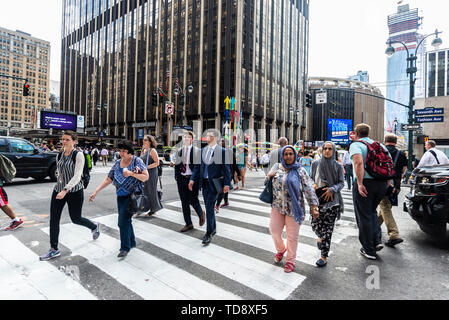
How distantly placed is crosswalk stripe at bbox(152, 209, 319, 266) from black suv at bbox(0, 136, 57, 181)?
8.01 m

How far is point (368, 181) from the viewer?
3736 mm

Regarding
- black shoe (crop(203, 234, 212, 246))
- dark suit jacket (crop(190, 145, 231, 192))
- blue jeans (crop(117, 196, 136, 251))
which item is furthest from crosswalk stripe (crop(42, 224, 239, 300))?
dark suit jacket (crop(190, 145, 231, 192))

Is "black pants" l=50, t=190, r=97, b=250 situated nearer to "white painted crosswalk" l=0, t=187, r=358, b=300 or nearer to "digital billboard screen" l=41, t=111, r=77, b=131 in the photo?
"white painted crosswalk" l=0, t=187, r=358, b=300

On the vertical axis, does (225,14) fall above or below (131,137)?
above

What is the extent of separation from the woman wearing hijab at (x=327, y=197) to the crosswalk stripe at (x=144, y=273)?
1645 millimetres

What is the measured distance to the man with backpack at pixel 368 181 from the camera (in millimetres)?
3662

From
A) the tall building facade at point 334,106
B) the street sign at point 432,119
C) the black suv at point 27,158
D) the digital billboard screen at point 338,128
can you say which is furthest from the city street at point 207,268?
the tall building facade at point 334,106

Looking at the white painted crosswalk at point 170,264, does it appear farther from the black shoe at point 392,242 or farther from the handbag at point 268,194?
the handbag at point 268,194

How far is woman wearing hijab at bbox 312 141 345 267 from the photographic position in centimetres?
362

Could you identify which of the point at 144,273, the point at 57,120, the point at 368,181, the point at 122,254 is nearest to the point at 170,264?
the point at 144,273

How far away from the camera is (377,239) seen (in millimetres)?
4047
